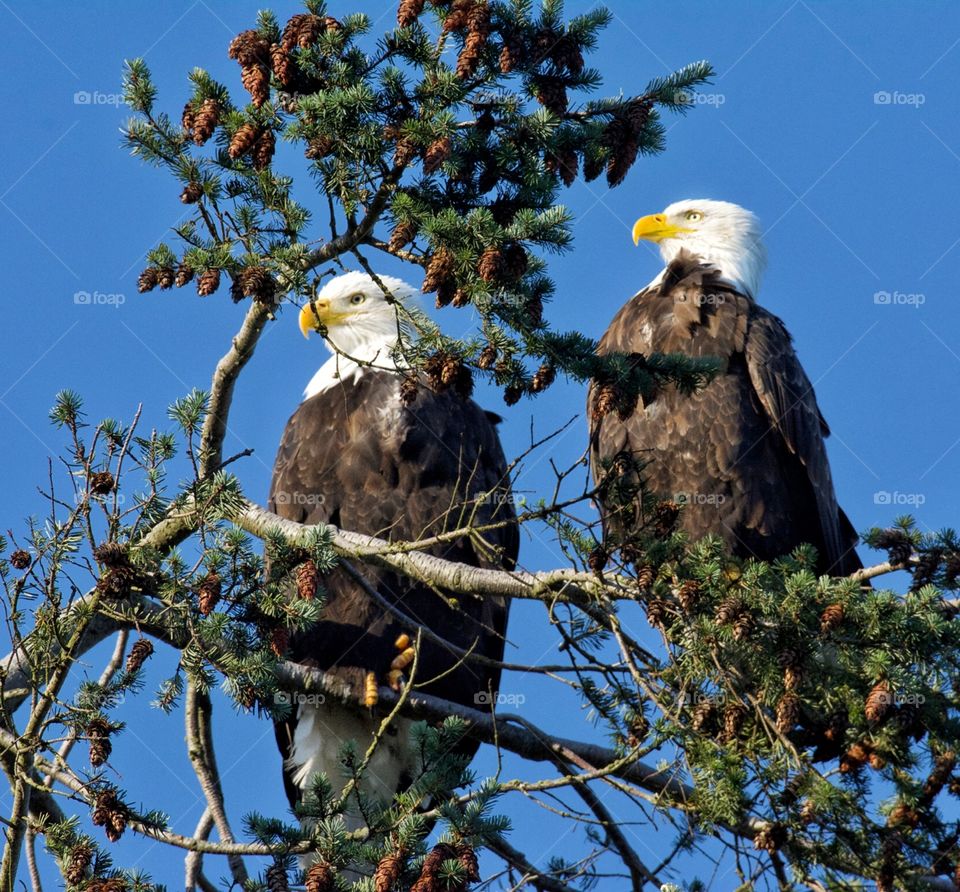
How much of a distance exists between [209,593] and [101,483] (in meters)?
0.41

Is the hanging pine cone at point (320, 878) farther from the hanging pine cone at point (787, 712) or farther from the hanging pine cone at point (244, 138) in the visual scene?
the hanging pine cone at point (244, 138)

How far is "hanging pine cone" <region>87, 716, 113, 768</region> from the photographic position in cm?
345

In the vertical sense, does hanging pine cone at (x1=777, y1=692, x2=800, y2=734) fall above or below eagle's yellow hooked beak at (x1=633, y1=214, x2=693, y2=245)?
below

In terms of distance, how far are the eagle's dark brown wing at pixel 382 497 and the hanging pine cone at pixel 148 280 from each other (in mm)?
2444

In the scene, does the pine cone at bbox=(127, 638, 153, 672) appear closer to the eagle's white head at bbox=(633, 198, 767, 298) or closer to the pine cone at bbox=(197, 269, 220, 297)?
the pine cone at bbox=(197, 269, 220, 297)

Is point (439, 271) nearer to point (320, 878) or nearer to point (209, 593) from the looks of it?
point (209, 593)

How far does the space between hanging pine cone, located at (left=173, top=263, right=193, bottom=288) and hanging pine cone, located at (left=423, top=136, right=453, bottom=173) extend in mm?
643

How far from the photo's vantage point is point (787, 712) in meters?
3.61

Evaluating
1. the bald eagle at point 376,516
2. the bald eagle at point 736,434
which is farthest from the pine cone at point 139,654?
the bald eagle at point 736,434

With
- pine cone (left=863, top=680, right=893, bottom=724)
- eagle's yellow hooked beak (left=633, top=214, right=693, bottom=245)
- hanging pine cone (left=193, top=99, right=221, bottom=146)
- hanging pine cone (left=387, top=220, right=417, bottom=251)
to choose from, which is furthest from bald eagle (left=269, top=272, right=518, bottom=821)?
pine cone (left=863, top=680, right=893, bottom=724)

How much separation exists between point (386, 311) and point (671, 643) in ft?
12.9

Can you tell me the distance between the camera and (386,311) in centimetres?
749

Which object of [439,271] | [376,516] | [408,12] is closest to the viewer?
[439,271]

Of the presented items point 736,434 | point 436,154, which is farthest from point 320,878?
point 736,434
